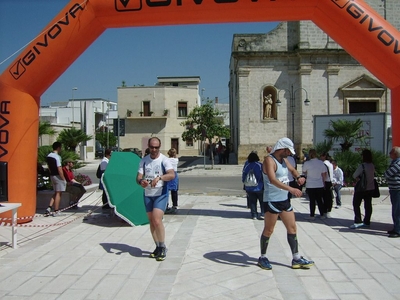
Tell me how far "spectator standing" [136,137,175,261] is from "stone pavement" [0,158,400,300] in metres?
0.32

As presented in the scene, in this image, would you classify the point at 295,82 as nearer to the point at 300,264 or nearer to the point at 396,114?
the point at 396,114

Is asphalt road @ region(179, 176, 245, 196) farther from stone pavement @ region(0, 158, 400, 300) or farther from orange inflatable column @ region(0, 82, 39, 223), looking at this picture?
orange inflatable column @ region(0, 82, 39, 223)

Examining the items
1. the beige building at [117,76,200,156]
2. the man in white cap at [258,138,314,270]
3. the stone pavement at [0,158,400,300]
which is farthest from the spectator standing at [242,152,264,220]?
the beige building at [117,76,200,156]

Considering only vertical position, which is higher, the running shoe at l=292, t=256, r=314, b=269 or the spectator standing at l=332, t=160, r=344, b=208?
the spectator standing at l=332, t=160, r=344, b=208

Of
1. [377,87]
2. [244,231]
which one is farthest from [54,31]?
[377,87]

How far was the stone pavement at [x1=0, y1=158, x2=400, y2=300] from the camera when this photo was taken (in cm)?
488

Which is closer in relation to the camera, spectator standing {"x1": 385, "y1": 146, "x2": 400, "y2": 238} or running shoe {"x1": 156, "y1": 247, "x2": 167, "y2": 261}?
running shoe {"x1": 156, "y1": 247, "x2": 167, "y2": 261}

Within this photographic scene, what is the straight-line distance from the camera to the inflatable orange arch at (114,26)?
7949mm

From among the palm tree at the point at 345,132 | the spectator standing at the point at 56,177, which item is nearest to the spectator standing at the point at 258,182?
the spectator standing at the point at 56,177

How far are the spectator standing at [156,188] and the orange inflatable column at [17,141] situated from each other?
3541 millimetres

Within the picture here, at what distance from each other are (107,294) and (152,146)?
7.33ft

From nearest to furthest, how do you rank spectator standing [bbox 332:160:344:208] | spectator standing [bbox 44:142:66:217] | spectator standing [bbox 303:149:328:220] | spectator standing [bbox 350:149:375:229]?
spectator standing [bbox 350:149:375:229]
spectator standing [bbox 303:149:328:220]
spectator standing [bbox 44:142:66:217]
spectator standing [bbox 332:160:344:208]

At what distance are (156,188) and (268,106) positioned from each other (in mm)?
24992

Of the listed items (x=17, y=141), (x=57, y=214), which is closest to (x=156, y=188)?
(x=17, y=141)
